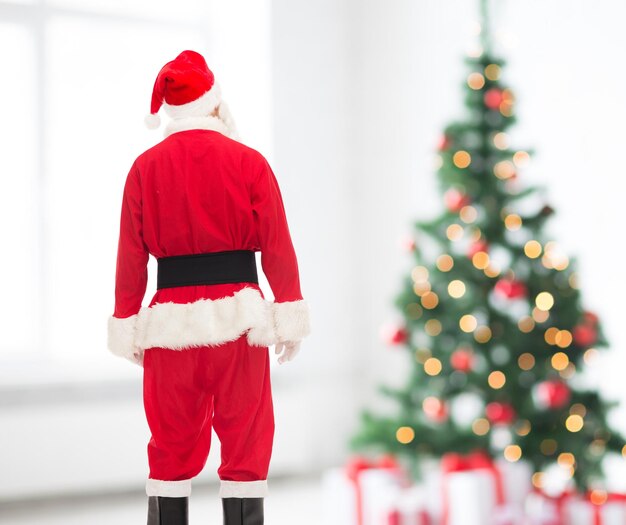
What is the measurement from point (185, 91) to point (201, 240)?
307 mm

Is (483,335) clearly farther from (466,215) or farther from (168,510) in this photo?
(168,510)

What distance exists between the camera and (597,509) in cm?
285

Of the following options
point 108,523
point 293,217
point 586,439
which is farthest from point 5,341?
point 586,439

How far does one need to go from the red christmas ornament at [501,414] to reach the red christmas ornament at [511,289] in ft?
1.27

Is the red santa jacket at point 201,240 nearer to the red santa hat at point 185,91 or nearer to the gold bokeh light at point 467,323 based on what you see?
the red santa hat at point 185,91

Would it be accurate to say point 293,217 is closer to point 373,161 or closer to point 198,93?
point 373,161

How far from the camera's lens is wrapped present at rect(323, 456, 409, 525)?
3.12 metres

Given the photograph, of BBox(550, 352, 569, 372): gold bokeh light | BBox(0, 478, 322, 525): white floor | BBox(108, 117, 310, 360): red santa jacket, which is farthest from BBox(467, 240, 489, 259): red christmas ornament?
BBox(108, 117, 310, 360): red santa jacket

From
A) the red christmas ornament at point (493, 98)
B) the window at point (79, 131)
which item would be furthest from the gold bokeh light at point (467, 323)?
the window at point (79, 131)

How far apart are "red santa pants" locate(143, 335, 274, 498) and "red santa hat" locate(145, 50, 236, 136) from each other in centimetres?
48

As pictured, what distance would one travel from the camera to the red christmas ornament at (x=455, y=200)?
3.15 m

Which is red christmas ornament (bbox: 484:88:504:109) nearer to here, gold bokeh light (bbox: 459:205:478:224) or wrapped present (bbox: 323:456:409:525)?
gold bokeh light (bbox: 459:205:478:224)

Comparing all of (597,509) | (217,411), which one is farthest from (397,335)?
(217,411)

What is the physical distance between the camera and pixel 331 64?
4.88m
